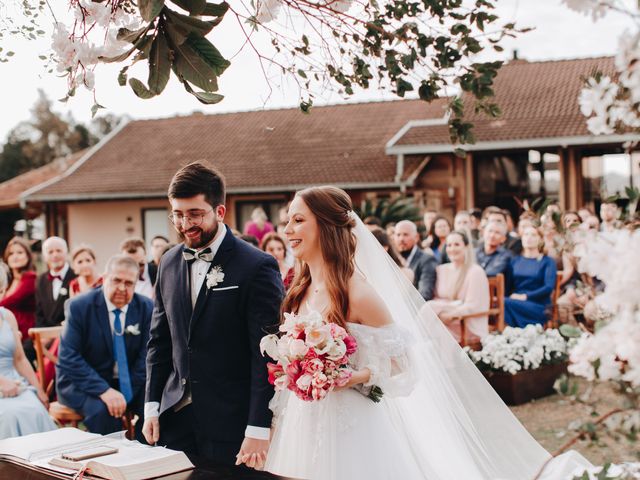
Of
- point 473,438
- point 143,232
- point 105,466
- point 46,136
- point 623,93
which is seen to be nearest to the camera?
point 623,93

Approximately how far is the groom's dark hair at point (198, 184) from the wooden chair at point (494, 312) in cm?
469

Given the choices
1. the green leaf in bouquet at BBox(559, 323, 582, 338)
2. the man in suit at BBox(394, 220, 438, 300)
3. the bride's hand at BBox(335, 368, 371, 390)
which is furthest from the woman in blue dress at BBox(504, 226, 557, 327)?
the green leaf in bouquet at BBox(559, 323, 582, 338)

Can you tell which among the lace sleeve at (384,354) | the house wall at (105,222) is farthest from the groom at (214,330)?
the house wall at (105,222)

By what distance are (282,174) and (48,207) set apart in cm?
853

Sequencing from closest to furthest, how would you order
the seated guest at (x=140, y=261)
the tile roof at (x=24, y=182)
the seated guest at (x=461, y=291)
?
the seated guest at (x=461, y=291) → the seated guest at (x=140, y=261) → the tile roof at (x=24, y=182)

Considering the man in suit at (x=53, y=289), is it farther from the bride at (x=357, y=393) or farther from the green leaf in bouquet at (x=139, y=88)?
the green leaf in bouquet at (x=139, y=88)

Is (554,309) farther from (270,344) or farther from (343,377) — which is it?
(270,344)

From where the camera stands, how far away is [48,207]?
25.0 m

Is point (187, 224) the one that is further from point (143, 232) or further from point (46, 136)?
point (46, 136)

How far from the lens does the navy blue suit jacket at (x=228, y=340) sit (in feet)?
11.6

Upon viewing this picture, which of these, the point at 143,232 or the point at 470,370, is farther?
the point at 143,232

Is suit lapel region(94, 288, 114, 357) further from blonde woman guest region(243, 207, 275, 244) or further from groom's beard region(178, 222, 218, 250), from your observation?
blonde woman guest region(243, 207, 275, 244)

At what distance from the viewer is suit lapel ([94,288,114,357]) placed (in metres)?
5.64

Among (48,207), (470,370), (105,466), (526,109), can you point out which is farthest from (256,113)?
(105,466)
